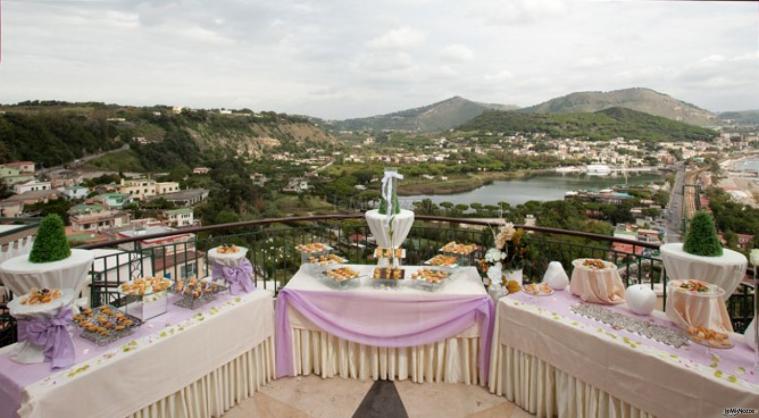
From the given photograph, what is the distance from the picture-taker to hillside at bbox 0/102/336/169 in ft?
122

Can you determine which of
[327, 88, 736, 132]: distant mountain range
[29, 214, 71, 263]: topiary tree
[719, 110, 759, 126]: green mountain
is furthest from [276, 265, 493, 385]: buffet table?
[327, 88, 736, 132]: distant mountain range

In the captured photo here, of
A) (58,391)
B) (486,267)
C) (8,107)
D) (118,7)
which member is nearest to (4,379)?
(58,391)

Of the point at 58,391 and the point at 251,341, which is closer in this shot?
the point at 58,391

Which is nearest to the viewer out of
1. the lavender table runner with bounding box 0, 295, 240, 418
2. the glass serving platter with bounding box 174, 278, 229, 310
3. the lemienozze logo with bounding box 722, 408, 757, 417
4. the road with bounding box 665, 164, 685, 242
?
the lemienozze logo with bounding box 722, 408, 757, 417

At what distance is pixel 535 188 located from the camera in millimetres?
43312

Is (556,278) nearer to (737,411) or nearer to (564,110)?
(737,411)

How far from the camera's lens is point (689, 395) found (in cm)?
163

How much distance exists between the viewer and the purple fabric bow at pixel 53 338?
1.72m

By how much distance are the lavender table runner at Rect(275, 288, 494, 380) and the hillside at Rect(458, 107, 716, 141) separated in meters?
43.3

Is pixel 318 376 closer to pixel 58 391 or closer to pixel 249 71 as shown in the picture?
pixel 58 391

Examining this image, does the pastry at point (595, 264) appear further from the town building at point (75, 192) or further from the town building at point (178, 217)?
the town building at point (75, 192)

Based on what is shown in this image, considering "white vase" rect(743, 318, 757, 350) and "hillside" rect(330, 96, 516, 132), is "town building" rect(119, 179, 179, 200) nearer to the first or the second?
"white vase" rect(743, 318, 757, 350)

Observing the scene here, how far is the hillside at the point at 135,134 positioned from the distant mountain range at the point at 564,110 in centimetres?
4647

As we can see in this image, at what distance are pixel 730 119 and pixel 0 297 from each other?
32.5m
